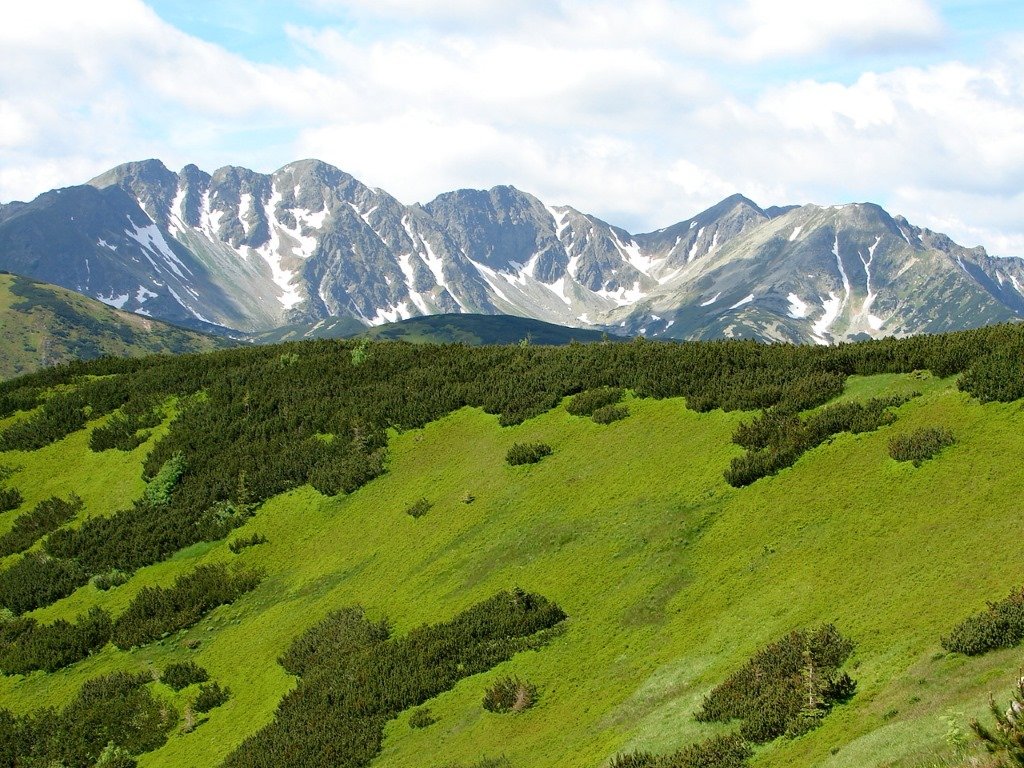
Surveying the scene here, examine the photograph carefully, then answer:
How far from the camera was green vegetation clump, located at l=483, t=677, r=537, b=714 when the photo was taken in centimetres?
2149

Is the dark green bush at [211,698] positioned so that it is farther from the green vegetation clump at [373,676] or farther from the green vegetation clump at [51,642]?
the green vegetation clump at [51,642]

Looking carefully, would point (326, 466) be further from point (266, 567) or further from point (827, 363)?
point (827, 363)

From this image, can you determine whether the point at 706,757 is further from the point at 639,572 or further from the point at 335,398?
the point at 335,398

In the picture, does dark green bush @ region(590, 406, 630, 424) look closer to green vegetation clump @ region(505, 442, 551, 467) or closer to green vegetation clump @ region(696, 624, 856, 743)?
green vegetation clump @ region(505, 442, 551, 467)

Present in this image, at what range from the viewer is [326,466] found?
3812cm

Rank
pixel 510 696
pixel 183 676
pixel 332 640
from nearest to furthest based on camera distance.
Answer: pixel 510 696
pixel 332 640
pixel 183 676

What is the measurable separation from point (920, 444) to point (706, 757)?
45.4ft

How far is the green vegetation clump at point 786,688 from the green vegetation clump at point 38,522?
32688 millimetres

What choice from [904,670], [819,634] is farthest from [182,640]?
[904,670]

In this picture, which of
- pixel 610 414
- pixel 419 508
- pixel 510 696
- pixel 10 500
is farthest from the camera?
pixel 10 500

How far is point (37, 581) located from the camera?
114 feet

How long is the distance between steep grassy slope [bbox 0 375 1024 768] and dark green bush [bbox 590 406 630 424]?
1.78ft

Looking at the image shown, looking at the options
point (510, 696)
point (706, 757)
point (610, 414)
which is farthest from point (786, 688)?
point (610, 414)

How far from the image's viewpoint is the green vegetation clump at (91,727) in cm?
2591
